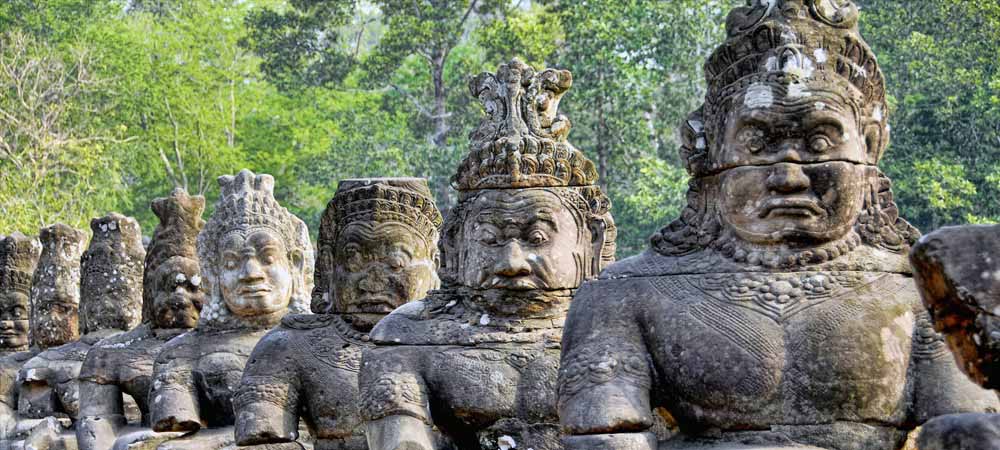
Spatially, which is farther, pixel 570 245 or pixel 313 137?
pixel 313 137

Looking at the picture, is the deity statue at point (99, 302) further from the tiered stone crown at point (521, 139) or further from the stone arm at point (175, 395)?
the tiered stone crown at point (521, 139)

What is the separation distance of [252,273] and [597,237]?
2951mm

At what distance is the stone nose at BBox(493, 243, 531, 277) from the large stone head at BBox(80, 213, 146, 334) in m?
6.58

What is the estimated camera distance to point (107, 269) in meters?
12.6

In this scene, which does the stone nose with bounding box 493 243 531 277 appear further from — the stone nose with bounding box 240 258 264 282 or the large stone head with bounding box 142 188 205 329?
the large stone head with bounding box 142 188 205 329

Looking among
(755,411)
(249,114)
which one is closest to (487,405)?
(755,411)

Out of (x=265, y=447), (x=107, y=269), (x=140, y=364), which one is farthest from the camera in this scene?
(x=107, y=269)

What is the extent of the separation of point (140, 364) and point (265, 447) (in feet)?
9.69

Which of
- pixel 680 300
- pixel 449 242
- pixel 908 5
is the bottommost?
pixel 680 300

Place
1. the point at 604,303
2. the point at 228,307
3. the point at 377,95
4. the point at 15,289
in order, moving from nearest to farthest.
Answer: the point at 604,303
the point at 228,307
the point at 15,289
the point at 377,95

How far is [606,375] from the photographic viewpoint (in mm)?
5609

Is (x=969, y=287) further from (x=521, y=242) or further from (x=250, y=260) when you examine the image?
(x=250, y=260)

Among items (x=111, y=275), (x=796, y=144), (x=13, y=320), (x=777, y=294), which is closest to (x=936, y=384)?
(x=777, y=294)

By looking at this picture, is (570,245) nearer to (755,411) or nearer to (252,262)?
(755,411)
